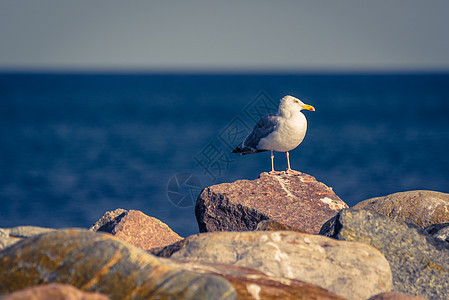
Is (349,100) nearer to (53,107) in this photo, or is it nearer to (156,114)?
(156,114)

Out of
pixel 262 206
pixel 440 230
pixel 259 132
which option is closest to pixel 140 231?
pixel 262 206

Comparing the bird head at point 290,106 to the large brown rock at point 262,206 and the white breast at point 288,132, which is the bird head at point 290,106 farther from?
the large brown rock at point 262,206

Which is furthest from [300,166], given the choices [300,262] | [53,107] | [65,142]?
[53,107]

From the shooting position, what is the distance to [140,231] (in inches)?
320

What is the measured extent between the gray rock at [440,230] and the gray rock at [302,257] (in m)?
1.52

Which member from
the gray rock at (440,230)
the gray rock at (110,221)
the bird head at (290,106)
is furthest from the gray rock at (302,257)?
the bird head at (290,106)

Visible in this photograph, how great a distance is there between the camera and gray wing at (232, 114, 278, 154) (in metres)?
10.0

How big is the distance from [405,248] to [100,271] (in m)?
3.61

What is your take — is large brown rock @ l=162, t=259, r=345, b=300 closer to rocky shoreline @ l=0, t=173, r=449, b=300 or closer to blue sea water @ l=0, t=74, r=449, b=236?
rocky shoreline @ l=0, t=173, r=449, b=300

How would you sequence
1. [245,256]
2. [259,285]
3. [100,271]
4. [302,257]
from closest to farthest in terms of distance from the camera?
[100,271] < [259,285] < [245,256] < [302,257]

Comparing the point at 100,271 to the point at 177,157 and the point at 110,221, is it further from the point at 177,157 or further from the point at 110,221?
the point at 177,157

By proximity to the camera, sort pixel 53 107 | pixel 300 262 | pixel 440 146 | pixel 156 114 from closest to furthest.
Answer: pixel 300 262
pixel 440 146
pixel 156 114
pixel 53 107

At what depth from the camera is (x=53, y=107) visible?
87.3 m

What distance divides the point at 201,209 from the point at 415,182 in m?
27.1
